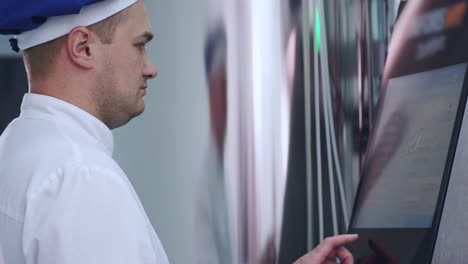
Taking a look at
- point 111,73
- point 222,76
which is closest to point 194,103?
point 222,76

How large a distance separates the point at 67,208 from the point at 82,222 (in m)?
0.02

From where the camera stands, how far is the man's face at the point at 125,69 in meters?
1.04

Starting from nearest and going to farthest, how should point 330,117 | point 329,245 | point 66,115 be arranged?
point 66,115
point 329,245
point 330,117

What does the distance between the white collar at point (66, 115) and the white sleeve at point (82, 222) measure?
113 mm

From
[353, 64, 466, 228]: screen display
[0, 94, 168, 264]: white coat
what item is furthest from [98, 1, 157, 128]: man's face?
[353, 64, 466, 228]: screen display

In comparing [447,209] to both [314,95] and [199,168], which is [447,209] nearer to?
[314,95]

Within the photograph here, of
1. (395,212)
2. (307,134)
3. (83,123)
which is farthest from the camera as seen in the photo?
(307,134)

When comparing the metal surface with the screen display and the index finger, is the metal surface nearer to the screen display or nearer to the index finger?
the screen display

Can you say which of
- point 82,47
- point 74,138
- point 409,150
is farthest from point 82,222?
point 409,150

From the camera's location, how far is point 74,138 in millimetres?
957

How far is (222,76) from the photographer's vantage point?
6.49 ft

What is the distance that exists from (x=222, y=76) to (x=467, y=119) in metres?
0.93

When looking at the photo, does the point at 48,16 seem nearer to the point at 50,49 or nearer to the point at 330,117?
the point at 50,49

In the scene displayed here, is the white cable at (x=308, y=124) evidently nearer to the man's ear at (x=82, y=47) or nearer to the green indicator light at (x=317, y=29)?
the green indicator light at (x=317, y=29)
